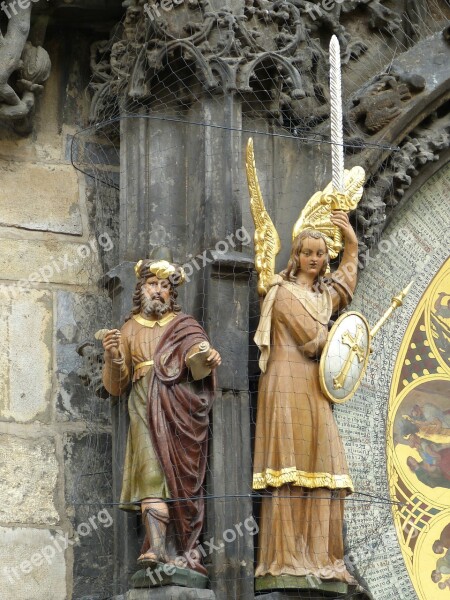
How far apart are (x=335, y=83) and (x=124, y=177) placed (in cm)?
95

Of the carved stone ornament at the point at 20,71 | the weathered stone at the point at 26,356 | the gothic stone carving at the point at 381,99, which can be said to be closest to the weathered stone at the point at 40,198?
the carved stone ornament at the point at 20,71

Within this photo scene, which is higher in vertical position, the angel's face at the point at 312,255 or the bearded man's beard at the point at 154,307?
the angel's face at the point at 312,255

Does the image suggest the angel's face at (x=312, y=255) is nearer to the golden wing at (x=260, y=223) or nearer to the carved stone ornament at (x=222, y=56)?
the golden wing at (x=260, y=223)

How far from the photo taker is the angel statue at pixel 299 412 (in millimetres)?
8766

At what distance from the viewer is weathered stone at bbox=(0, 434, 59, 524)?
9.06 metres

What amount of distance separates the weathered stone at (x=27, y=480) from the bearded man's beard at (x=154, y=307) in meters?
0.73

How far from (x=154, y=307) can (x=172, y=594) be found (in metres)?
1.15

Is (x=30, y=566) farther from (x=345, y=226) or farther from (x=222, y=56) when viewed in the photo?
(x=222, y=56)

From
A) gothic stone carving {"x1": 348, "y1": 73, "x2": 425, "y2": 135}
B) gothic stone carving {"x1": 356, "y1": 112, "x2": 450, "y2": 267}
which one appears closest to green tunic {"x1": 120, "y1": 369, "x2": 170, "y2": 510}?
gothic stone carving {"x1": 356, "y1": 112, "x2": 450, "y2": 267}

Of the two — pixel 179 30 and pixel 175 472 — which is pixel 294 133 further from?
pixel 175 472

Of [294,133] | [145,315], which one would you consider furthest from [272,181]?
[145,315]

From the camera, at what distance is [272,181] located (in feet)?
31.2
